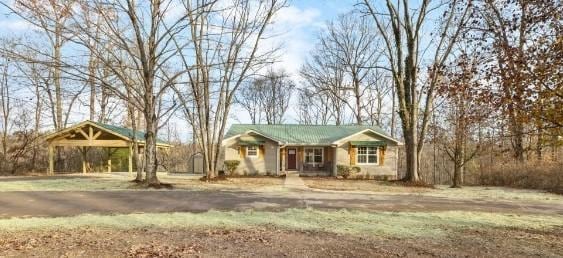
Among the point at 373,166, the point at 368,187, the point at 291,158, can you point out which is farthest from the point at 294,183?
the point at 291,158

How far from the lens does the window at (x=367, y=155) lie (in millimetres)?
30797

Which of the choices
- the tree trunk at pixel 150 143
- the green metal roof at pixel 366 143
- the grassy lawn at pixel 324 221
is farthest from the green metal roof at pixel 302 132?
the grassy lawn at pixel 324 221

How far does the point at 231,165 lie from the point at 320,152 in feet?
21.1

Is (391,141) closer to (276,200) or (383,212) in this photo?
(276,200)

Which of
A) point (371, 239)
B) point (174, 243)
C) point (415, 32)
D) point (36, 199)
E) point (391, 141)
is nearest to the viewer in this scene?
point (174, 243)

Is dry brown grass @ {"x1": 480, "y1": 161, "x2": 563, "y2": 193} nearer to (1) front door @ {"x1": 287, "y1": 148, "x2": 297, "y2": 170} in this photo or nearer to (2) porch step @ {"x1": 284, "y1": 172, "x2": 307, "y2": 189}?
(2) porch step @ {"x1": 284, "y1": 172, "x2": 307, "y2": 189}

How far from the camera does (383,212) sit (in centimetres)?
1125

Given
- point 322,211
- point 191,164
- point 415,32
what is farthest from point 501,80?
point 191,164

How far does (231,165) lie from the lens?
100 feet

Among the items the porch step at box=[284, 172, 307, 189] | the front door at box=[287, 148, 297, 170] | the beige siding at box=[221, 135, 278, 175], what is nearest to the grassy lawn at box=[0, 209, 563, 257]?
the porch step at box=[284, 172, 307, 189]

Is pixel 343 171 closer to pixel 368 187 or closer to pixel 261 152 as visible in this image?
pixel 261 152

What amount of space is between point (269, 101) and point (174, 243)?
45.6 m

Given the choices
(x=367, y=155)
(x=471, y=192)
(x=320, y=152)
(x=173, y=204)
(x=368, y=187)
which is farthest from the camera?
(x=320, y=152)

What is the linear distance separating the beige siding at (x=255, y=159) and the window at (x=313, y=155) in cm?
268
